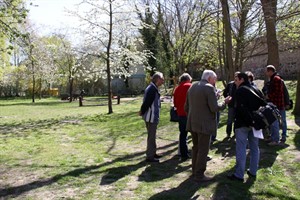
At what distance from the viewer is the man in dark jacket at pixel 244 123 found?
5586 millimetres

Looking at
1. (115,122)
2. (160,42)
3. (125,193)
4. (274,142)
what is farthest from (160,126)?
(160,42)

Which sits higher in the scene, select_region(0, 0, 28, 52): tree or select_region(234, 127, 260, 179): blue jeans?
select_region(0, 0, 28, 52): tree

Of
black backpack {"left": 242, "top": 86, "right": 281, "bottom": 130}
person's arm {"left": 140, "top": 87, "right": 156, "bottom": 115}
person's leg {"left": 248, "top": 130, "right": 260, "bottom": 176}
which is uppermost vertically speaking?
person's arm {"left": 140, "top": 87, "right": 156, "bottom": 115}

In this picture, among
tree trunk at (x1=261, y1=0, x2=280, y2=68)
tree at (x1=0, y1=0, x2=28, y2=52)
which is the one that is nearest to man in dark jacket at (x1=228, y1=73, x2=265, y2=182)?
tree trunk at (x1=261, y1=0, x2=280, y2=68)

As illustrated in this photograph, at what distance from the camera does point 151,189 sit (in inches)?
217

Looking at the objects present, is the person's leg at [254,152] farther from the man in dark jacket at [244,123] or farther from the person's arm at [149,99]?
the person's arm at [149,99]

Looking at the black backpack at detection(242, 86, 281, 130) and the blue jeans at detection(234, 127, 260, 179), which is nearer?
the black backpack at detection(242, 86, 281, 130)

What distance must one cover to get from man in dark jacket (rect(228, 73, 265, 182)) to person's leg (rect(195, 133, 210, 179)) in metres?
0.52

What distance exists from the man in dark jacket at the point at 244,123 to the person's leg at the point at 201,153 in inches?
20.4

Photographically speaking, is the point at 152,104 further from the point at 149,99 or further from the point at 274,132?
the point at 274,132

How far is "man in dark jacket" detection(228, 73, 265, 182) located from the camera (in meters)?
5.59

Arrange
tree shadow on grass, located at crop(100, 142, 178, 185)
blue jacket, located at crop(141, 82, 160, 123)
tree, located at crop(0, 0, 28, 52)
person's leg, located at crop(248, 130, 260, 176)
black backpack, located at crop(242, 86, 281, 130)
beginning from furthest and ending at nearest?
tree, located at crop(0, 0, 28, 52), blue jacket, located at crop(141, 82, 160, 123), tree shadow on grass, located at crop(100, 142, 178, 185), person's leg, located at crop(248, 130, 260, 176), black backpack, located at crop(242, 86, 281, 130)

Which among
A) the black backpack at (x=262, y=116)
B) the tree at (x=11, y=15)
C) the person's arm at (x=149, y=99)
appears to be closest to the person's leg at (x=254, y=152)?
the black backpack at (x=262, y=116)

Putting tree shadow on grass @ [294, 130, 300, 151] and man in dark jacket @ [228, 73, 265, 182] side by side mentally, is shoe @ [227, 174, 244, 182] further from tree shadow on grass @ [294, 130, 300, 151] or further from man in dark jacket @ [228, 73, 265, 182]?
tree shadow on grass @ [294, 130, 300, 151]
